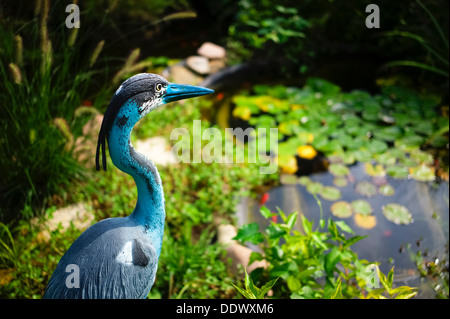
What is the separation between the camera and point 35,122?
7.09 feet

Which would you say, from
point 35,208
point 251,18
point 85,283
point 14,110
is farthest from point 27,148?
point 251,18

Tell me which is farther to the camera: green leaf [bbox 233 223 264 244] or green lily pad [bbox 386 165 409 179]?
green lily pad [bbox 386 165 409 179]

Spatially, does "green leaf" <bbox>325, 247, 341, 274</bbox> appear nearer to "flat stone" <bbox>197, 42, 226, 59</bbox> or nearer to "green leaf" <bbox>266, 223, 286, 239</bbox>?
"green leaf" <bbox>266, 223, 286, 239</bbox>

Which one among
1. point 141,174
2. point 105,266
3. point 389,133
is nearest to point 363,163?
point 389,133

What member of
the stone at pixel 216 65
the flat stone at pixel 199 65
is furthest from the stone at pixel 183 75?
the stone at pixel 216 65

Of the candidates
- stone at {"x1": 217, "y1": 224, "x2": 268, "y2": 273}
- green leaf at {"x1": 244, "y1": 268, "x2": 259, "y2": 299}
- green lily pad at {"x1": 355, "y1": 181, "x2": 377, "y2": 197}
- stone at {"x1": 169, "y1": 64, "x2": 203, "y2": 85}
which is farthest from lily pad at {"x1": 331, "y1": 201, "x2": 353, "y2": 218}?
stone at {"x1": 169, "y1": 64, "x2": 203, "y2": 85}

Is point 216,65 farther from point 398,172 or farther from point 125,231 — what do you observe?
point 125,231

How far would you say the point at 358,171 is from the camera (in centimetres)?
293

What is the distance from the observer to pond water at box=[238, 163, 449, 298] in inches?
92.4

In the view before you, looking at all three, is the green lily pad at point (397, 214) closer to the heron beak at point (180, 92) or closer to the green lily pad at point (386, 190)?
the green lily pad at point (386, 190)

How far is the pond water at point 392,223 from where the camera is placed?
2.35 meters

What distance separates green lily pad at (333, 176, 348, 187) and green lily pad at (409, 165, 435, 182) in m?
0.49

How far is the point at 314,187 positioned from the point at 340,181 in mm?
205

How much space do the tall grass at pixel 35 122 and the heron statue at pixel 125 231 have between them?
71 cm
